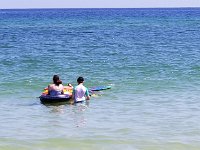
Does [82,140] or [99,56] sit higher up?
[99,56]

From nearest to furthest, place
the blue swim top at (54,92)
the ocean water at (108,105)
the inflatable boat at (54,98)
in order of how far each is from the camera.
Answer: the ocean water at (108,105) < the inflatable boat at (54,98) < the blue swim top at (54,92)

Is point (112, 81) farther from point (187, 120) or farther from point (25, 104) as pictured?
point (187, 120)

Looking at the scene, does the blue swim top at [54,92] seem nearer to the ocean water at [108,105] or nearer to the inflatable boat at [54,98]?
the inflatable boat at [54,98]

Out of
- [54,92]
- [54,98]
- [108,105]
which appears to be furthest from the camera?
[54,92]

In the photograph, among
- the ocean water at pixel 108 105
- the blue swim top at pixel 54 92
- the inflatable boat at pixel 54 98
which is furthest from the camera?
the blue swim top at pixel 54 92

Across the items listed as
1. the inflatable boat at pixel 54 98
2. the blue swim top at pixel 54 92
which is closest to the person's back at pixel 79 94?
the inflatable boat at pixel 54 98

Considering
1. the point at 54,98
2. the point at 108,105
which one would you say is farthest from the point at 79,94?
the point at 108,105

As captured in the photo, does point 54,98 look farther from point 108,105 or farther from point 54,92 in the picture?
point 108,105

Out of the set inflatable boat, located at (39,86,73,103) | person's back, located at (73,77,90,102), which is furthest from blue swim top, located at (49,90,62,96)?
person's back, located at (73,77,90,102)

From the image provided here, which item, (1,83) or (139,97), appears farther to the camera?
(1,83)

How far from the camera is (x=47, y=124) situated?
12430 mm

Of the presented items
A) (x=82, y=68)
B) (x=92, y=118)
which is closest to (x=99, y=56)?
(x=82, y=68)

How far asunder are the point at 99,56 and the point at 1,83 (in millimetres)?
10537

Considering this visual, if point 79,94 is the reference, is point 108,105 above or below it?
below
